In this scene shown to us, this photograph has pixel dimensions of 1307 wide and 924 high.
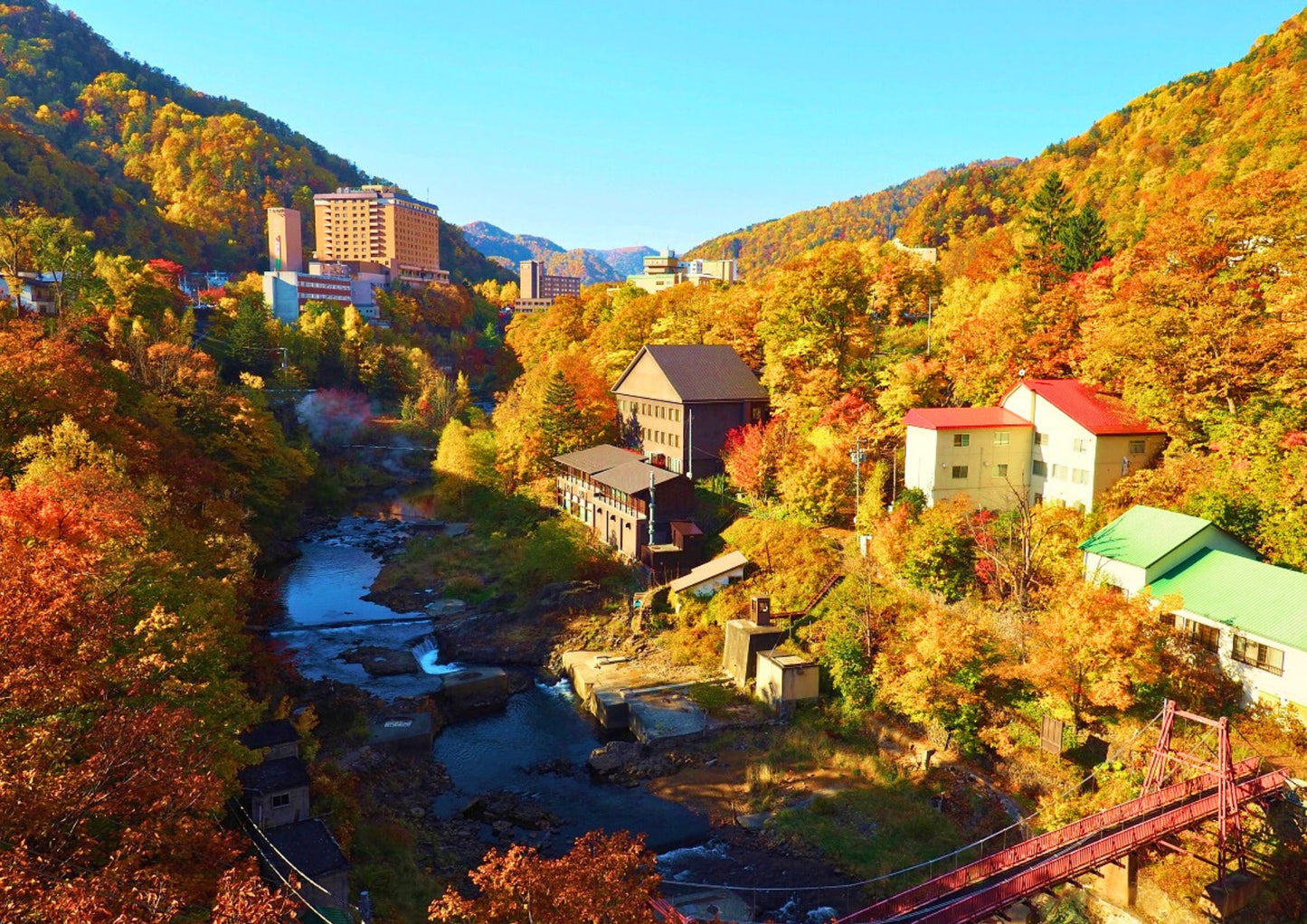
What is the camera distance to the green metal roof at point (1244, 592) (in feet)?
59.4

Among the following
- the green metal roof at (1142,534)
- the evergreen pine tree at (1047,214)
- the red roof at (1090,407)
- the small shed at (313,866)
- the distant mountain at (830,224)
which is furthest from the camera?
the distant mountain at (830,224)

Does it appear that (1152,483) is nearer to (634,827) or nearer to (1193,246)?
(1193,246)

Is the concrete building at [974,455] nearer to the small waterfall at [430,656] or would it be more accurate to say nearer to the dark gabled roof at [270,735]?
the small waterfall at [430,656]

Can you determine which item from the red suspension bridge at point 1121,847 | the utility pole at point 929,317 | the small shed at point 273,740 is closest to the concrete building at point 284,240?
the utility pole at point 929,317

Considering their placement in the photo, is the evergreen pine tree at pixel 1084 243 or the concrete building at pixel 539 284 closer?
the evergreen pine tree at pixel 1084 243

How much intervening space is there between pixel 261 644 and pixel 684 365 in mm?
23194

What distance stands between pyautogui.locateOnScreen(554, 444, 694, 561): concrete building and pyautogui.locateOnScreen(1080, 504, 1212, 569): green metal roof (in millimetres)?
16332

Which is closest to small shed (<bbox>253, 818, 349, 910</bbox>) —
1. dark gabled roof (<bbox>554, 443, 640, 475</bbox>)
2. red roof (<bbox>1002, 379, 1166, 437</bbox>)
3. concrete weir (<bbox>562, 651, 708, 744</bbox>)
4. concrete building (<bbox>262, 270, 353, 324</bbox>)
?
concrete weir (<bbox>562, 651, 708, 744</bbox>)

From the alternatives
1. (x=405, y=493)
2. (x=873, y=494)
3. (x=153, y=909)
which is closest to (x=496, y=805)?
(x=153, y=909)

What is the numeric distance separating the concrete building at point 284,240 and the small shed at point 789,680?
97.2 meters

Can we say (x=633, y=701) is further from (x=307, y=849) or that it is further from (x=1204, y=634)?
(x=1204, y=634)

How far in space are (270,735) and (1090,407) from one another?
86.6ft

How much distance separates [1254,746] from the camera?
1786 cm

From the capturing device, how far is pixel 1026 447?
2848cm
